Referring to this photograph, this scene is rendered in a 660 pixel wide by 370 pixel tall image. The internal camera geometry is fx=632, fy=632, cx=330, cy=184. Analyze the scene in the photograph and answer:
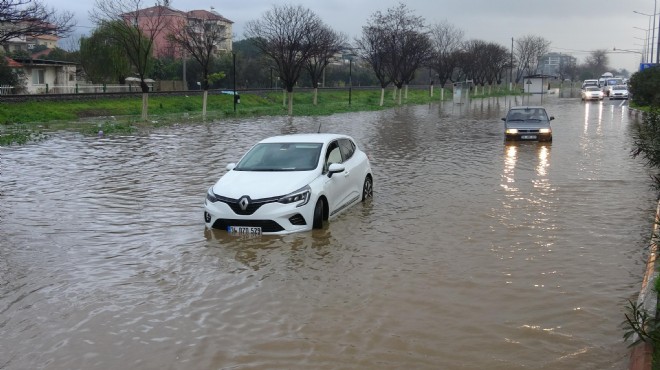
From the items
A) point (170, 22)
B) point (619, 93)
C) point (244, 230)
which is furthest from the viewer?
point (619, 93)

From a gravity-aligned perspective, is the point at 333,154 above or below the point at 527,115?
below

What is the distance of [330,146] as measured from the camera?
1074 centimetres

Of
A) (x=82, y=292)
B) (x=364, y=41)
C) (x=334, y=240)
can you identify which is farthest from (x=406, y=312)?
(x=364, y=41)

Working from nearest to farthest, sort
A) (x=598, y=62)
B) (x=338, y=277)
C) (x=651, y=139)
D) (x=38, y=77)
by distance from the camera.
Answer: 1. (x=338, y=277)
2. (x=651, y=139)
3. (x=38, y=77)
4. (x=598, y=62)

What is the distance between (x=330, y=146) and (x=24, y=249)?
4936mm

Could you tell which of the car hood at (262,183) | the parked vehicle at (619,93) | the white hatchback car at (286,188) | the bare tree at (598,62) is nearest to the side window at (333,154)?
the white hatchback car at (286,188)

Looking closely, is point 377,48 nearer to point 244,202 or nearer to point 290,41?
point 290,41

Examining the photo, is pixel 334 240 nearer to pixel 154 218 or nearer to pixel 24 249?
pixel 154 218

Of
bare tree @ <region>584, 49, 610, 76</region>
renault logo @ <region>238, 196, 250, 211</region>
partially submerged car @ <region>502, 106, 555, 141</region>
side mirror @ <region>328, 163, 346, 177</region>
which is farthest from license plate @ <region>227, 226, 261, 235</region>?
bare tree @ <region>584, 49, 610, 76</region>

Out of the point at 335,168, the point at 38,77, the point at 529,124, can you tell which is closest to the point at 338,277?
the point at 335,168

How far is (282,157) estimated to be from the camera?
10.5 metres

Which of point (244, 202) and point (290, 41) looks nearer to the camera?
point (244, 202)

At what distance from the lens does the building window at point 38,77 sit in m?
54.3

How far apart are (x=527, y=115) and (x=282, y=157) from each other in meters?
15.4
